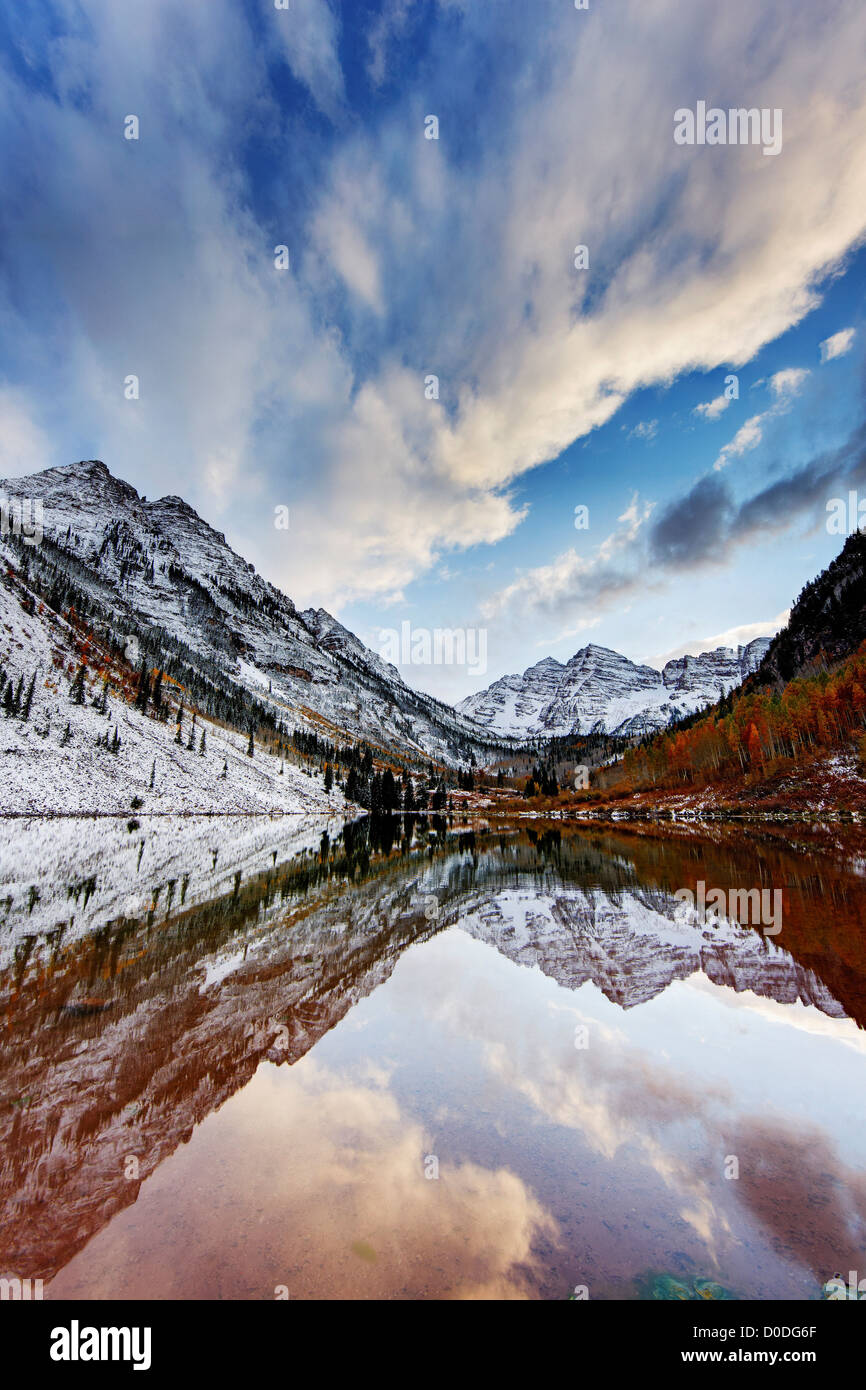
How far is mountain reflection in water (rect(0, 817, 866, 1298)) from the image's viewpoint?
4.37m

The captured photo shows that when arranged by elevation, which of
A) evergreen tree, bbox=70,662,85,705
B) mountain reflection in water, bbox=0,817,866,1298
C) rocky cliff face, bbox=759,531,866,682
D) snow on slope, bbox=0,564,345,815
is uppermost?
rocky cliff face, bbox=759,531,866,682

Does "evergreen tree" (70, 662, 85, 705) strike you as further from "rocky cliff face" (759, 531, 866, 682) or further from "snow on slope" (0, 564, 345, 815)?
"rocky cliff face" (759, 531, 866, 682)

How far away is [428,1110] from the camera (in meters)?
6.87

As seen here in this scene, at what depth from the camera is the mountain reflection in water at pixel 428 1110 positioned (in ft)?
14.3

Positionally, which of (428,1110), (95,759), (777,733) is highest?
(777,733)

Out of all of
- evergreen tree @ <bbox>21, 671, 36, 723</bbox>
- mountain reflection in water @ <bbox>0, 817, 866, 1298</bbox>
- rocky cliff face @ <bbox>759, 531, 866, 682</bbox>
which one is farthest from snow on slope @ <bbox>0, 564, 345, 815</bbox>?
rocky cliff face @ <bbox>759, 531, 866, 682</bbox>

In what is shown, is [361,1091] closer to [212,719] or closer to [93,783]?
[93,783]

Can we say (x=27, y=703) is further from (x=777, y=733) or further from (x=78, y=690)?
(x=777, y=733)

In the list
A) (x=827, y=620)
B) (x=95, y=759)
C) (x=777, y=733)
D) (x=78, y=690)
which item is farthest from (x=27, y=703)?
(x=827, y=620)

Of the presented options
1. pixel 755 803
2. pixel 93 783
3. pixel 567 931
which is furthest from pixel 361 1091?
pixel 755 803

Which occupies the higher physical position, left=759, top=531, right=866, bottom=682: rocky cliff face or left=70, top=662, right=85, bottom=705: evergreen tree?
left=759, top=531, right=866, bottom=682: rocky cliff face

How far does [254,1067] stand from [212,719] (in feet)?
472
